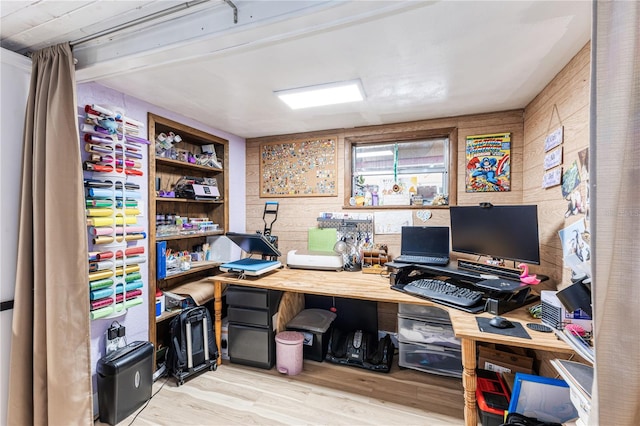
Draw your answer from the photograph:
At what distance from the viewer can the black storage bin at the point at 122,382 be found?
5.80 feet

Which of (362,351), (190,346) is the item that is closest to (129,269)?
(190,346)

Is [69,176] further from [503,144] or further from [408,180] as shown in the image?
[503,144]

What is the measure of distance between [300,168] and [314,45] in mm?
1765

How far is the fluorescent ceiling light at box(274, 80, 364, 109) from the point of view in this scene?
1952 millimetres

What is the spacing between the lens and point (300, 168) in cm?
320

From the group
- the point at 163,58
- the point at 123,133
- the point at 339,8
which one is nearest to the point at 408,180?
the point at 339,8

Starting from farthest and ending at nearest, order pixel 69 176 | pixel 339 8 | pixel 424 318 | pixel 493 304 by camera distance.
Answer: pixel 424 318, pixel 493 304, pixel 69 176, pixel 339 8

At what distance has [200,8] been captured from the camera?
117 cm

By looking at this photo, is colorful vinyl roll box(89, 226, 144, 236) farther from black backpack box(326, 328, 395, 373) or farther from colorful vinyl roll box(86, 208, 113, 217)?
black backpack box(326, 328, 395, 373)

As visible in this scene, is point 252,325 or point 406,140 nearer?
point 252,325

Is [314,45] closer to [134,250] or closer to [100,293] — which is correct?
[134,250]

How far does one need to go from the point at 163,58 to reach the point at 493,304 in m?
2.20

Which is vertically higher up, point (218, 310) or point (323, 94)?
point (323, 94)

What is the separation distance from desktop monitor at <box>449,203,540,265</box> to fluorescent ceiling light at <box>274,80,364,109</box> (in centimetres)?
120
